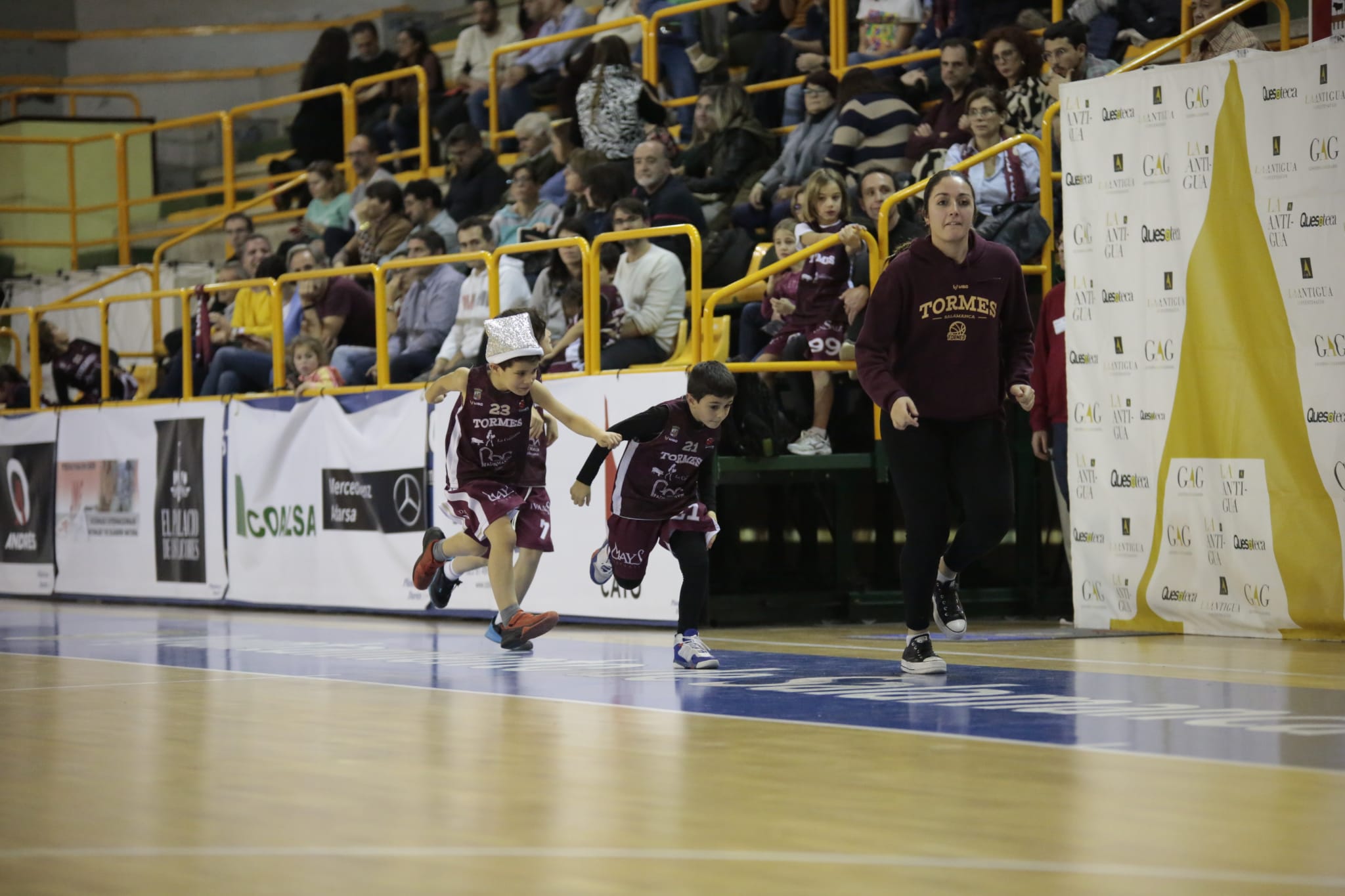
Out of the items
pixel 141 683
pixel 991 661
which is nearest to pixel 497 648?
pixel 141 683

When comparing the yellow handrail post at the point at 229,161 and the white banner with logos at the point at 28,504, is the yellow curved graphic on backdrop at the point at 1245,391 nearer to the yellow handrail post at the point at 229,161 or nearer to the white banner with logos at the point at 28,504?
the white banner with logos at the point at 28,504

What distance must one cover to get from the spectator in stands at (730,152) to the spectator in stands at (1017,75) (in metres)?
1.96

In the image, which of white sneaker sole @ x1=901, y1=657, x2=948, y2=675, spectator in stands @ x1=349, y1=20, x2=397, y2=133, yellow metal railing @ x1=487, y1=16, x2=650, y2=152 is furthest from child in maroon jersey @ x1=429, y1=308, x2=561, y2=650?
spectator in stands @ x1=349, y1=20, x2=397, y2=133

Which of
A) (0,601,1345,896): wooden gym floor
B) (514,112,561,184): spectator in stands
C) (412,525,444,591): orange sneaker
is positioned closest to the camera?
(0,601,1345,896): wooden gym floor

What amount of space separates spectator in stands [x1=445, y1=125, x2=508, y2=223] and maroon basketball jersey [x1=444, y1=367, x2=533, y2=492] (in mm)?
6435

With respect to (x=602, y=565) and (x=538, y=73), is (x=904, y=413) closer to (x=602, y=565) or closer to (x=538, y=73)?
(x=602, y=565)

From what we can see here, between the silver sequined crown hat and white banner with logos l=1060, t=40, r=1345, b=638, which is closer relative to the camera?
the silver sequined crown hat

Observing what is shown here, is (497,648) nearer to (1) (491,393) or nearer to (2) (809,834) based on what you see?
(1) (491,393)

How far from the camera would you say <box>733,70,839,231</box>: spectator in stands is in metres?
12.8

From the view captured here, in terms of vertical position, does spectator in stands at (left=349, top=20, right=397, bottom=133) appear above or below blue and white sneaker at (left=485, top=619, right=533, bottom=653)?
above

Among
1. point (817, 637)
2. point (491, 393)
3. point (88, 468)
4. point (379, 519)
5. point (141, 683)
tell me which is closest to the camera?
point (141, 683)

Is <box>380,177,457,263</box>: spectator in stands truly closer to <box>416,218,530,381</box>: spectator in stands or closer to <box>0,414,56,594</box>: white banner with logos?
<box>416,218,530,381</box>: spectator in stands

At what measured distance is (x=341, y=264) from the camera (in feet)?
52.2

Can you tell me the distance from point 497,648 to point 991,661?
287 cm
